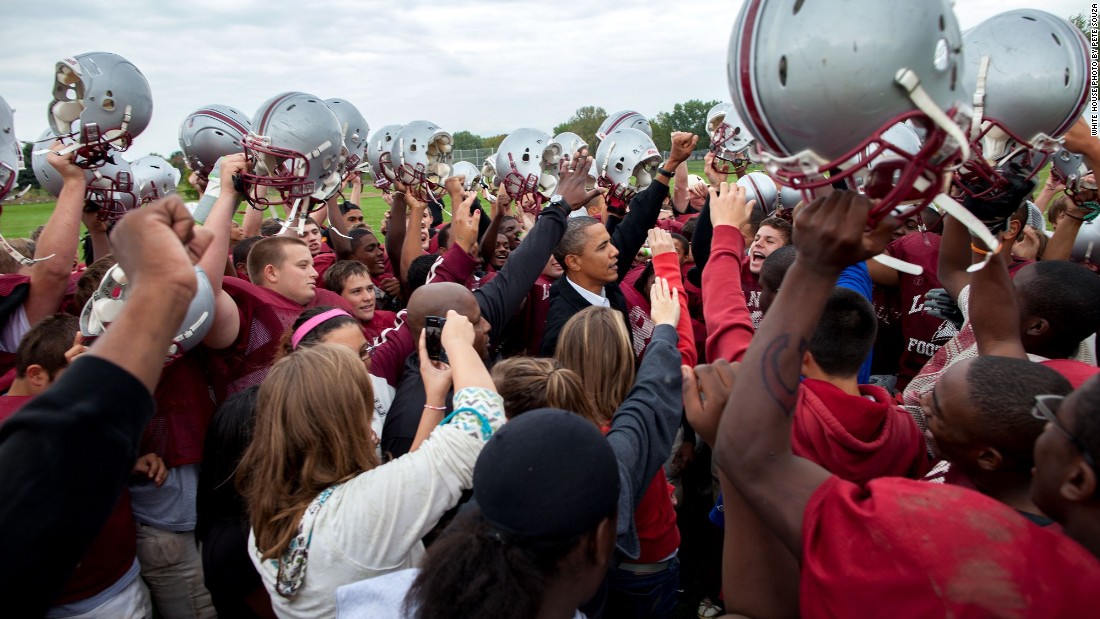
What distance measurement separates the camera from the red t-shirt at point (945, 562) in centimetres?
130

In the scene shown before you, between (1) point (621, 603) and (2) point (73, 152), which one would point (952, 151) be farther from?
(2) point (73, 152)

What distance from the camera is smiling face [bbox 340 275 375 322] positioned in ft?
16.8

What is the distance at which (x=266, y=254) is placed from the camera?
4.41 metres

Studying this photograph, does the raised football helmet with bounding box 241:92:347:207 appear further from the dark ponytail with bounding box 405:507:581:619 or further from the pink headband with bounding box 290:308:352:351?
the dark ponytail with bounding box 405:507:581:619

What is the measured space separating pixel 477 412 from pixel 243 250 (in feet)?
12.9

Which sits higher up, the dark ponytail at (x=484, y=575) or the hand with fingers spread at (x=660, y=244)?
the hand with fingers spread at (x=660, y=244)

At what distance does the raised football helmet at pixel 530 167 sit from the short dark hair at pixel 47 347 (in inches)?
209

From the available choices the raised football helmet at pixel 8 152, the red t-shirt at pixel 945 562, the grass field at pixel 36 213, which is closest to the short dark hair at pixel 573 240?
the raised football helmet at pixel 8 152

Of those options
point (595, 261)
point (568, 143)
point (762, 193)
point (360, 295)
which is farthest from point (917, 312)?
point (568, 143)

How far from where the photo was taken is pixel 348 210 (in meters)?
8.60

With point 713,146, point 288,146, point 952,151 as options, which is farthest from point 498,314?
point 713,146

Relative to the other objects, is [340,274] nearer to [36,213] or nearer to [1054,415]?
[1054,415]

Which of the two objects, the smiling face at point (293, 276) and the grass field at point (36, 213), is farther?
the grass field at point (36, 213)

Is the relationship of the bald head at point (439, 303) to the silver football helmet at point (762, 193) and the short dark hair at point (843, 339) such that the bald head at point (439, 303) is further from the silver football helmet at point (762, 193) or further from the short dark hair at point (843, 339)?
the silver football helmet at point (762, 193)
